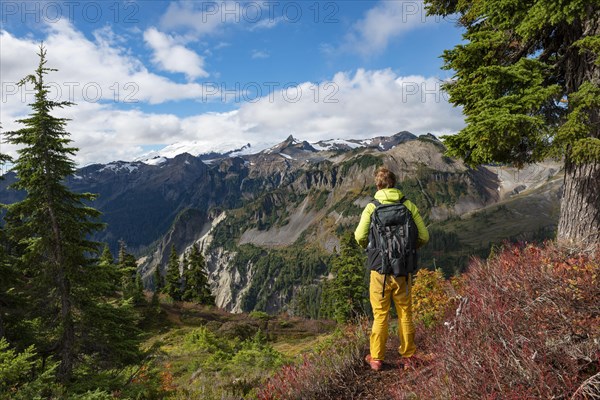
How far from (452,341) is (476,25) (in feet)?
28.4

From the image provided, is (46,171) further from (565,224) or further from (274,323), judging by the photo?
(274,323)

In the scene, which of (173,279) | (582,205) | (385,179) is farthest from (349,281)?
(385,179)

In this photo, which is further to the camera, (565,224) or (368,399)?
(565,224)

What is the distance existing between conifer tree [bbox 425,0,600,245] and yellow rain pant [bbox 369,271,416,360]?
3734 millimetres

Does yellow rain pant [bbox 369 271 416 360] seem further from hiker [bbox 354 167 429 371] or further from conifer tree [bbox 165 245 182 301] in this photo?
conifer tree [bbox 165 245 182 301]

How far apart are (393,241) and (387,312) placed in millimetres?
1243

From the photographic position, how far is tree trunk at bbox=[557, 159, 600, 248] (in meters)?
7.17

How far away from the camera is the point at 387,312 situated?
19.0 ft

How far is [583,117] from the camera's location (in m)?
6.84

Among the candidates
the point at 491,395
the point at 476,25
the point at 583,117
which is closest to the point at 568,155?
the point at 583,117

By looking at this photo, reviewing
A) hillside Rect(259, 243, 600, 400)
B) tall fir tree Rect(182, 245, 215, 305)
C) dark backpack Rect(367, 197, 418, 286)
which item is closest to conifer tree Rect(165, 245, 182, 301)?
tall fir tree Rect(182, 245, 215, 305)

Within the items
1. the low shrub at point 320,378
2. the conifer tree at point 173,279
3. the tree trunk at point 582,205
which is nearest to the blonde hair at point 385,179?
the low shrub at point 320,378

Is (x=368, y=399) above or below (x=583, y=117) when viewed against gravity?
below

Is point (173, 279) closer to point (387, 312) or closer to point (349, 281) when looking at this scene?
point (349, 281)
